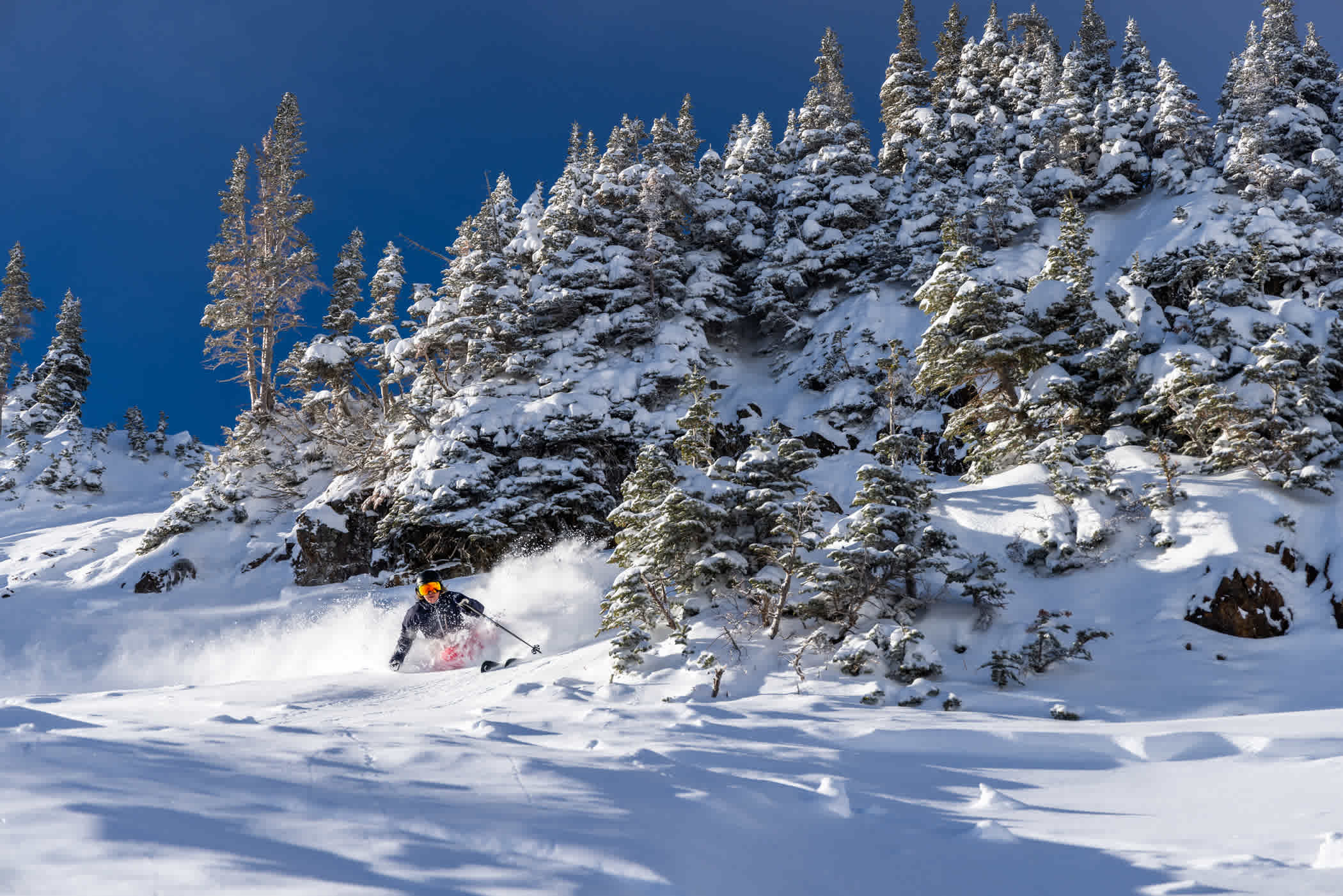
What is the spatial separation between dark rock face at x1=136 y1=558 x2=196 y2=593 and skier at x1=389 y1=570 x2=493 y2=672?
11180 mm

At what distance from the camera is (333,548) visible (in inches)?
750

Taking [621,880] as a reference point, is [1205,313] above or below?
above

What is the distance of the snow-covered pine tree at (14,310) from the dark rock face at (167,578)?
35.9 m

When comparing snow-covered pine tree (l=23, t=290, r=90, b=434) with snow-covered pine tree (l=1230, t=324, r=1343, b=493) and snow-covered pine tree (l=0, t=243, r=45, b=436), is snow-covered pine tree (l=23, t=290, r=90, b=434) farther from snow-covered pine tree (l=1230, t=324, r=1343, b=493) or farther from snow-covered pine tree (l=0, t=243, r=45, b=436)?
snow-covered pine tree (l=1230, t=324, r=1343, b=493)

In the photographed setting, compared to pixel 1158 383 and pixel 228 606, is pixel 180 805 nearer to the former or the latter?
pixel 1158 383

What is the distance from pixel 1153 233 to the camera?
70.1ft

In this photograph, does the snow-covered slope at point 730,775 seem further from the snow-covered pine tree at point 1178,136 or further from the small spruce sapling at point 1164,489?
the snow-covered pine tree at point 1178,136

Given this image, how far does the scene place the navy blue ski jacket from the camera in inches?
464

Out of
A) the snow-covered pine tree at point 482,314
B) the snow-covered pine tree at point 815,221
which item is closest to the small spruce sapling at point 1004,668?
the snow-covered pine tree at point 482,314

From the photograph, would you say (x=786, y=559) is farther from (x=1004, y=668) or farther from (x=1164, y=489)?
(x=1164, y=489)

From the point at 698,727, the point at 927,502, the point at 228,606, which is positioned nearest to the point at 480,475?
the point at 228,606

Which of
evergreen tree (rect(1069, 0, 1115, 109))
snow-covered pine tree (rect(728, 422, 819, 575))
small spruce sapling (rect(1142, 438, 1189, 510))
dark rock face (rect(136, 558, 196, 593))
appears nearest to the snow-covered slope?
small spruce sapling (rect(1142, 438, 1189, 510))

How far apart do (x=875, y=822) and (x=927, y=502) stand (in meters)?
7.06

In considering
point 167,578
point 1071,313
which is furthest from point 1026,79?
point 167,578
